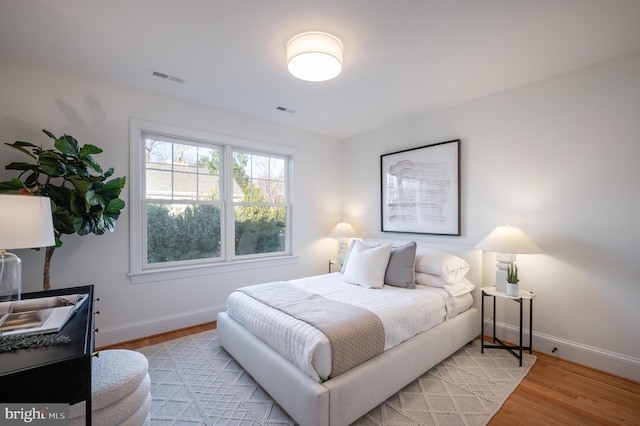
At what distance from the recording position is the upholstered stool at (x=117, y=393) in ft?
4.39

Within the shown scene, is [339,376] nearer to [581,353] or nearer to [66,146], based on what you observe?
[581,353]

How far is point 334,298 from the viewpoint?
2506 mm

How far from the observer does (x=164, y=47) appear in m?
2.21

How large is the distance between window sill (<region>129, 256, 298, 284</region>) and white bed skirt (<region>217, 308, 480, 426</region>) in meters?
0.99

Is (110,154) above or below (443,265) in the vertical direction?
above

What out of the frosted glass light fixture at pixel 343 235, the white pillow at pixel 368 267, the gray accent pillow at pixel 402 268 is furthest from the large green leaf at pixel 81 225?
the frosted glass light fixture at pixel 343 235

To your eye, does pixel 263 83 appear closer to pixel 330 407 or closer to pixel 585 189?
pixel 330 407

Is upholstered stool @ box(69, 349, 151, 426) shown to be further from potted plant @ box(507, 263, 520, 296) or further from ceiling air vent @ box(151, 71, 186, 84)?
potted plant @ box(507, 263, 520, 296)

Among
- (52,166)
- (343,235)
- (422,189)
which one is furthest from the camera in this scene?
(343,235)

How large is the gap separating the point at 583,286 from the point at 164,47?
4124 millimetres

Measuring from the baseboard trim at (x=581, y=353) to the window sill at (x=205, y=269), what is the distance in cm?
280

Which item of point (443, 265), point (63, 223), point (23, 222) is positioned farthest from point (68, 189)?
point (443, 265)

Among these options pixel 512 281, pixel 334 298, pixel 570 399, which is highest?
pixel 512 281

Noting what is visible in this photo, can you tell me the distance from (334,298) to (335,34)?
7.01ft
